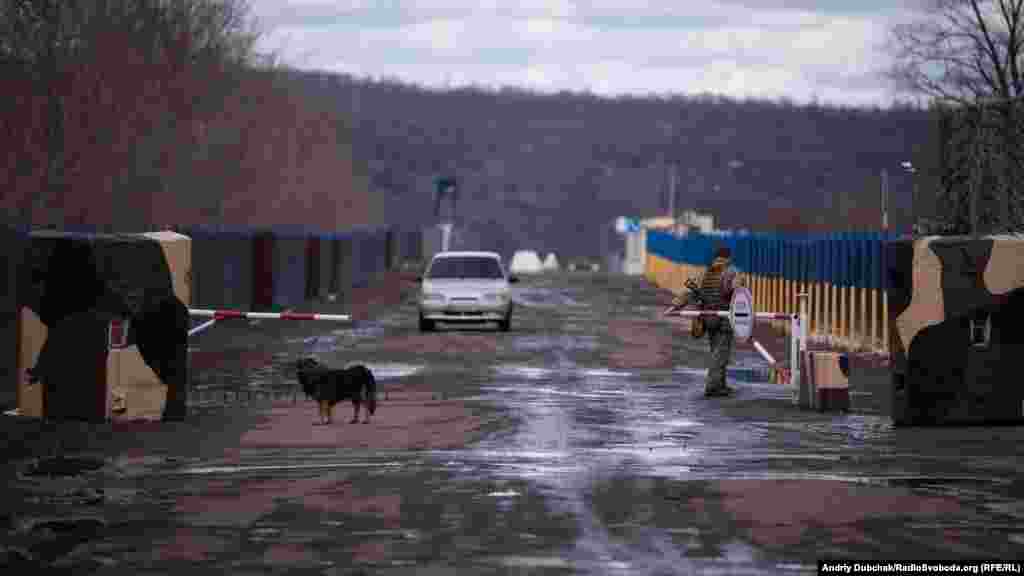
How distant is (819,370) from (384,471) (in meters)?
8.52

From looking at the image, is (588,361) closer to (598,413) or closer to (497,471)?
(598,413)

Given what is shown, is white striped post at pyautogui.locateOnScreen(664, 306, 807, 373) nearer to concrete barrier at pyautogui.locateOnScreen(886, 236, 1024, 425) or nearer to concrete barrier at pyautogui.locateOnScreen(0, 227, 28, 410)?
concrete barrier at pyautogui.locateOnScreen(886, 236, 1024, 425)

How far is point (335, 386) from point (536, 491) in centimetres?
689

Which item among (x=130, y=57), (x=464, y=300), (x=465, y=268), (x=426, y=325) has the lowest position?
(x=426, y=325)

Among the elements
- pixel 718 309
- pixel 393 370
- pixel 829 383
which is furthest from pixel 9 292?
pixel 829 383

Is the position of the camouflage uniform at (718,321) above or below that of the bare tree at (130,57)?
below

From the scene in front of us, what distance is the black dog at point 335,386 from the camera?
21375 mm

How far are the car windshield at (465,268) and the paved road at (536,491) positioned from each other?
18.0 m

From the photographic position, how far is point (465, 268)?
4550 centimetres

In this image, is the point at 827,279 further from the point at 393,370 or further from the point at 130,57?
the point at 130,57

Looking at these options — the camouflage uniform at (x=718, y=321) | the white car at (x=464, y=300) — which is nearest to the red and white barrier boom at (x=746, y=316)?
the camouflage uniform at (x=718, y=321)

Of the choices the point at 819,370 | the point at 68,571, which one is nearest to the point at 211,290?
the point at 819,370

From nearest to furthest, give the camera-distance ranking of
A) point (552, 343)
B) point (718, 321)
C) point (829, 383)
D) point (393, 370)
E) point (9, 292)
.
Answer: point (829, 383) < point (718, 321) < point (9, 292) < point (393, 370) < point (552, 343)

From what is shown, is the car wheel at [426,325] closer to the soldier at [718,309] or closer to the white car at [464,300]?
the white car at [464,300]
